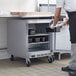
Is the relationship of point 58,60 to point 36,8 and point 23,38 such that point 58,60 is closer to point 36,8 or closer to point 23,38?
point 23,38

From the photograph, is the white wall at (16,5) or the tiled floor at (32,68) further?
the white wall at (16,5)

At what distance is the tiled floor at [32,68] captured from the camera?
425 cm

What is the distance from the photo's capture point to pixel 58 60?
5301 mm

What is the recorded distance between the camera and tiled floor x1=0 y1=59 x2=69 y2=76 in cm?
425

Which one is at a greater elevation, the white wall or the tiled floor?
the white wall

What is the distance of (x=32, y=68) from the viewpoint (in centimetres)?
462

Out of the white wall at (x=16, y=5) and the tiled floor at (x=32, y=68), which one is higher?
the white wall at (x=16, y=5)

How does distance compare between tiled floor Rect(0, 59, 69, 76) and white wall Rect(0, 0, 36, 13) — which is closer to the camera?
tiled floor Rect(0, 59, 69, 76)

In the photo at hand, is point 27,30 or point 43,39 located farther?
point 43,39

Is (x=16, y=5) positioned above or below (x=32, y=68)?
above

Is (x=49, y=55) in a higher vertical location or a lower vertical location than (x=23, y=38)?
lower

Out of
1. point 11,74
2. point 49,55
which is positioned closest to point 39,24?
point 49,55

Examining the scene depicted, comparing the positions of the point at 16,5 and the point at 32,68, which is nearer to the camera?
the point at 32,68

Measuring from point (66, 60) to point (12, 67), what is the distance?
50.2 inches
